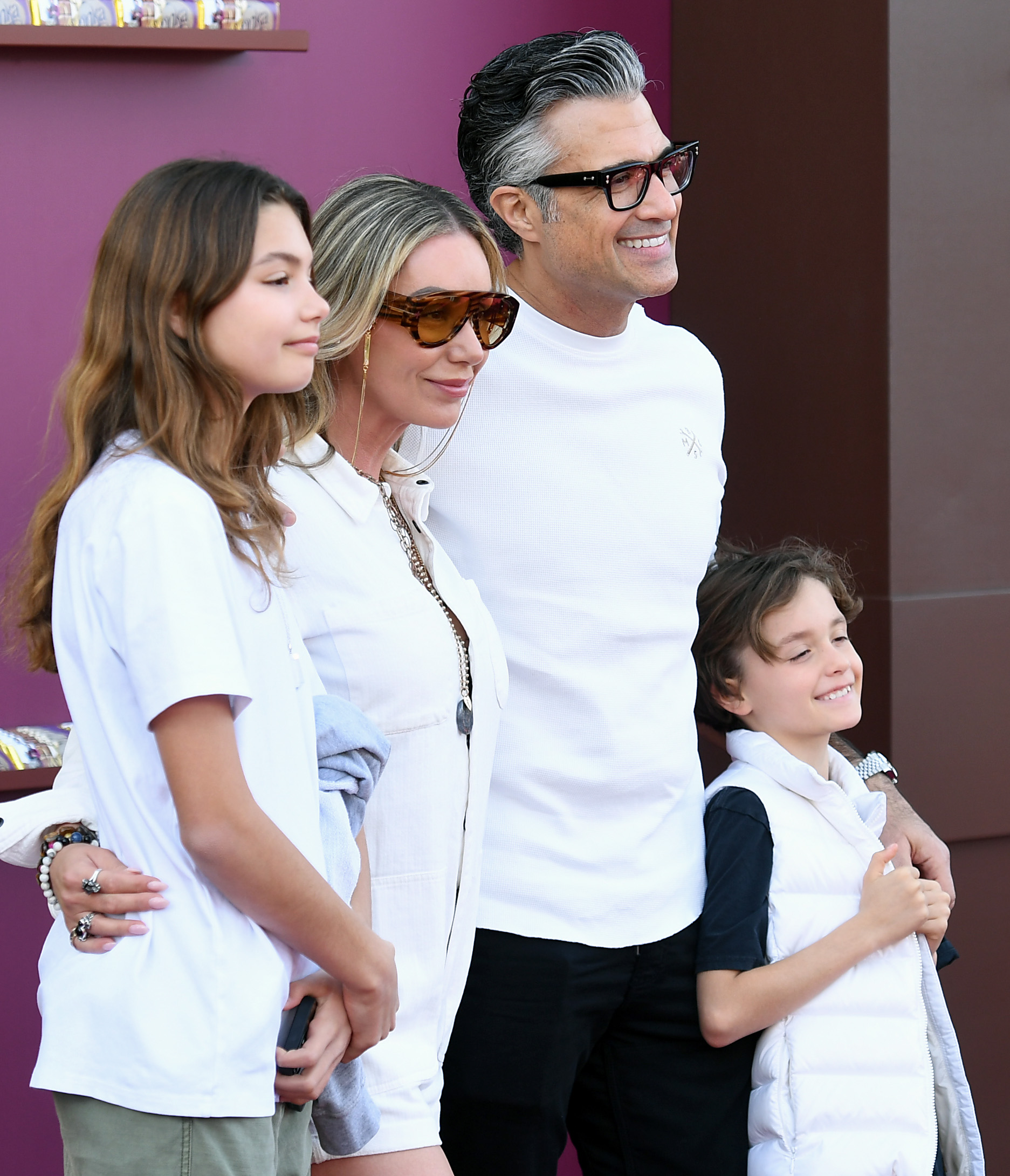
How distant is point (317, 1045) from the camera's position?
1261 mm

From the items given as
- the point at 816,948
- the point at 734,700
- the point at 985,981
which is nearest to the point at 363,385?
the point at 734,700

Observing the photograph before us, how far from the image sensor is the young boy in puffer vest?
1.82 m

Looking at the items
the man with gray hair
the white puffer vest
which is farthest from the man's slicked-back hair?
the white puffer vest

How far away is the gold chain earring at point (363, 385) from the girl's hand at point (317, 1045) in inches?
24.6

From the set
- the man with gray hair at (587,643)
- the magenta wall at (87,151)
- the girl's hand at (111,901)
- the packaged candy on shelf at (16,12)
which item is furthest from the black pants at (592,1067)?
the packaged candy on shelf at (16,12)

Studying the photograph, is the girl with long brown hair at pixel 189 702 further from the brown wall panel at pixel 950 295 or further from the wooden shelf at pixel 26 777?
the brown wall panel at pixel 950 295

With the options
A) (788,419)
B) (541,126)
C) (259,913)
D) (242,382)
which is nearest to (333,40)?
(541,126)

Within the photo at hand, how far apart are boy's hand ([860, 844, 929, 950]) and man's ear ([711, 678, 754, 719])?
314mm

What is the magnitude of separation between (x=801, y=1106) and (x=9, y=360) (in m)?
1.72

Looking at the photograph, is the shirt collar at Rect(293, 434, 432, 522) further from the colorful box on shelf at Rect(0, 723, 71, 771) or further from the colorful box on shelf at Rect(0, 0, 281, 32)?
the colorful box on shelf at Rect(0, 0, 281, 32)

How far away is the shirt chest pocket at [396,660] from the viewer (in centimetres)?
152

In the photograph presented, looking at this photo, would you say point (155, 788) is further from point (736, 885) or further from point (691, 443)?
point (691, 443)

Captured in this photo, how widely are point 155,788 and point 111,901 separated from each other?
4.1 inches

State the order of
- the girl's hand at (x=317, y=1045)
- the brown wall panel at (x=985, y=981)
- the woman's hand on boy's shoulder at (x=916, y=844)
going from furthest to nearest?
1. the brown wall panel at (x=985, y=981)
2. the woman's hand on boy's shoulder at (x=916, y=844)
3. the girl's hand at (x=317, y=1045)
